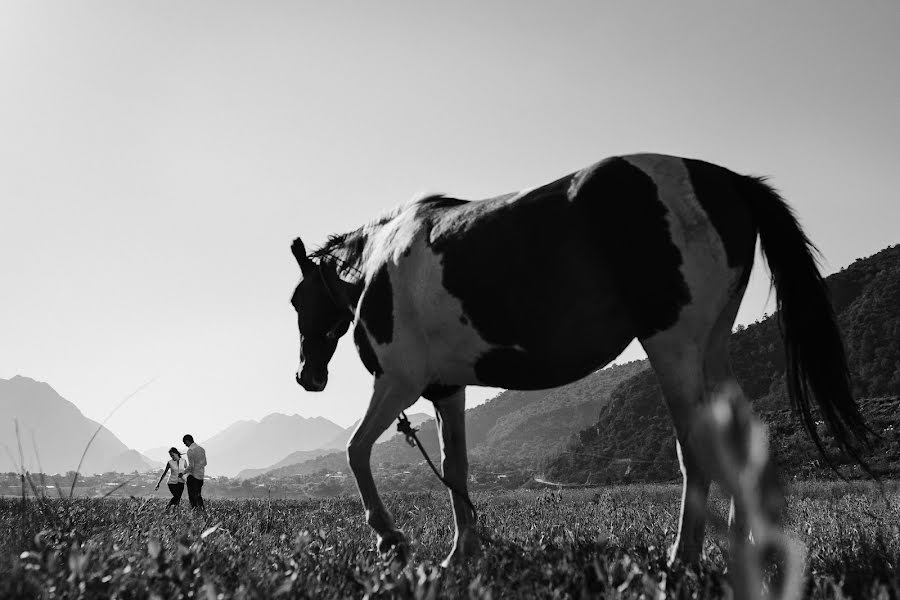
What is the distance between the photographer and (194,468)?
16062 mm

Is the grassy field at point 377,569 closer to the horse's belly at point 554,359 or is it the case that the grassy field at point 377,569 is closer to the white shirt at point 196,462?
the horse's belly at point 554,359

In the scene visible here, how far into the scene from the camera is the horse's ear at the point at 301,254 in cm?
660

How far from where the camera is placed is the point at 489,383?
16.2 feet

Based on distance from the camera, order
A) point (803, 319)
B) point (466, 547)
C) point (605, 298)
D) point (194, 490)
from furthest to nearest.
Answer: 1. point (194, 490)
2. point (466, 547)
3. point (803, 319)
4. point (605, 298)

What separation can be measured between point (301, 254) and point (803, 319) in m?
4.53

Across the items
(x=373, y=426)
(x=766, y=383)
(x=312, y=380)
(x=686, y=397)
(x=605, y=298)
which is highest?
(x=766, y=383)

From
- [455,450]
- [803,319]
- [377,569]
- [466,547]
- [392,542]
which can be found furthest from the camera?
[455,450]

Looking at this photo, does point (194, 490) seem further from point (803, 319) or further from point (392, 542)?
point (803, 319)

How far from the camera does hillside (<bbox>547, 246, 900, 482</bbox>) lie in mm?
59000

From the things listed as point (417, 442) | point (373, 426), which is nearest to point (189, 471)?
point (417, 442)

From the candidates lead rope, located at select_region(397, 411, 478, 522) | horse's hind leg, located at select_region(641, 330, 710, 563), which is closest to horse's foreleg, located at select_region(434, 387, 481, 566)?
lead rope, located at select_region(397, 411, 478, 522)

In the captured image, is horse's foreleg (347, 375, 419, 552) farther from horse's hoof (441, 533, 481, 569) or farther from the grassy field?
horse's hoof (441, 533, 481, 569)

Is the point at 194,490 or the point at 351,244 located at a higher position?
the point at 351,244

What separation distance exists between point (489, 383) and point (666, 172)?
1.97 metres
